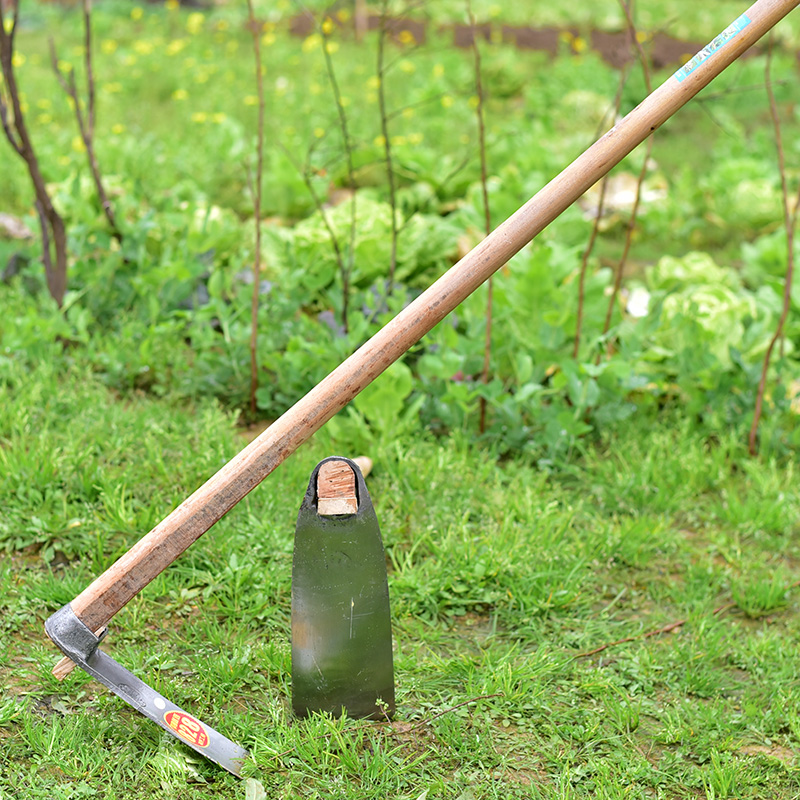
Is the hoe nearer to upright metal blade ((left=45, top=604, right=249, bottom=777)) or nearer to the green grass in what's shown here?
upright metal blade ((left=45, top=604, right=249, bottom=777))

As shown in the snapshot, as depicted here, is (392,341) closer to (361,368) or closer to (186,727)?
(361,368)

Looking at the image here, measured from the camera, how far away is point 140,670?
173 centimetres

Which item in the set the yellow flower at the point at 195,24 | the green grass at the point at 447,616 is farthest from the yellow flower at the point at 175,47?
the green grass at the point at 447,616

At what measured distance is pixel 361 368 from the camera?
146 centimetres

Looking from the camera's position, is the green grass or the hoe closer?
the hoe

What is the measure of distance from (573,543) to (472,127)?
354 centimetres

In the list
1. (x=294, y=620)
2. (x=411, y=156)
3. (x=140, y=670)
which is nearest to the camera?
(x=294, y=620)

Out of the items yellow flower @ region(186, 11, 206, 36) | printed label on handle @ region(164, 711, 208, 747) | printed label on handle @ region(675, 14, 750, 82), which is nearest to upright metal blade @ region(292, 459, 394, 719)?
printed label on handle @ region(164, 711, 208, 747)

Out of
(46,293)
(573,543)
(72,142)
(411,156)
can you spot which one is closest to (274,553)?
(573,543)

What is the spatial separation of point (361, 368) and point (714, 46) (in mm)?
786

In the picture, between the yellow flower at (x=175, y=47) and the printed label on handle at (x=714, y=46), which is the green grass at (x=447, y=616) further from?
the yellow flower at (x=175, y=47)

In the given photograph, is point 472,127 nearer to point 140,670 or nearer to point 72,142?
point 72,142

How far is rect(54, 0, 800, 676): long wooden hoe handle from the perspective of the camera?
1450 millimetres

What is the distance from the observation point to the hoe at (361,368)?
1.45 m
